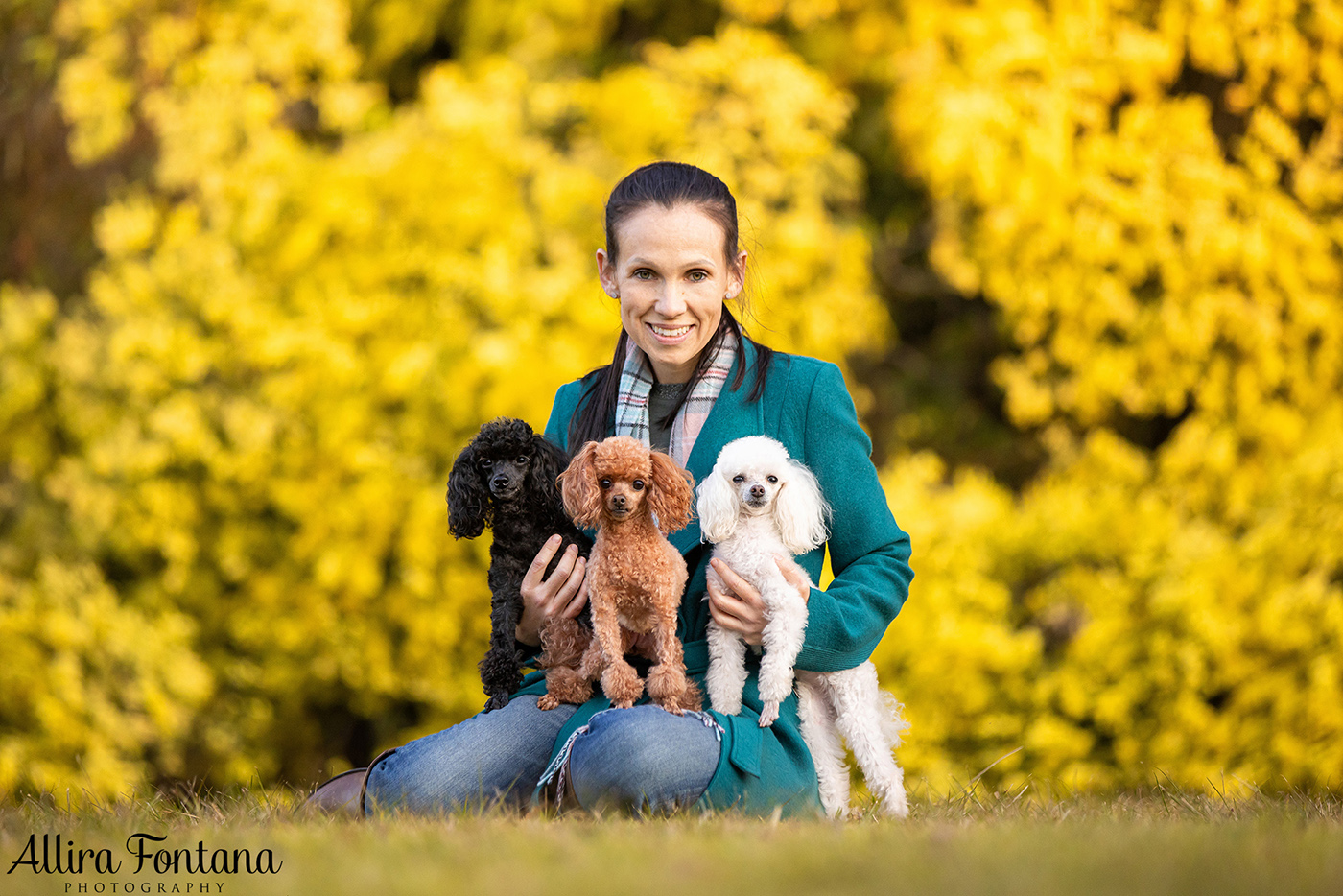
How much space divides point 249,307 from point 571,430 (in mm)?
3915

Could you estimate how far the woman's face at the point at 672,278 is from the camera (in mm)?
2871

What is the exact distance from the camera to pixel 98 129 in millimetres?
7066

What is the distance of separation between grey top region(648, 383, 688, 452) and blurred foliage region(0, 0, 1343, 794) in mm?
2859

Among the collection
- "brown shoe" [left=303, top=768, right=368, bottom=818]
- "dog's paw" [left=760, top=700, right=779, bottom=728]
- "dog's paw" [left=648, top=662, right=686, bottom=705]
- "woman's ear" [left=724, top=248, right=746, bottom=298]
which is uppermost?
"woman's ear" [left=724, top=248, right=746, bottom=298]

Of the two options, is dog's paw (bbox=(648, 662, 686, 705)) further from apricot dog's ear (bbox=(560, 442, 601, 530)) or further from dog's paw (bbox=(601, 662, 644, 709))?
apricot dog's ear (bbox=(560, 442, 601, 530))

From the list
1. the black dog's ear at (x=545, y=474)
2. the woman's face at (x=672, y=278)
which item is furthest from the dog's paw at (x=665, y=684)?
the woman's face at (x=672, y=278)

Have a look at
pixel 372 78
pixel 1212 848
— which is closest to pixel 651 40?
pixel 372 78

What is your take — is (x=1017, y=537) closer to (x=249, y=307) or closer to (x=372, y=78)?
(x=249, y=307)

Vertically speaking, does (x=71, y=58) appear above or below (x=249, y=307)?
above

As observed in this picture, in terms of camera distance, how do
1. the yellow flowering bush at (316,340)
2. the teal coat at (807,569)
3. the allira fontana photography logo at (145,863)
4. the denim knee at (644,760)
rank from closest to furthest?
the allira fontana photography logo at (145,863), the denim knee at (644,760), the teal coat at (807,569), the yellow flowering bush at (316,340)

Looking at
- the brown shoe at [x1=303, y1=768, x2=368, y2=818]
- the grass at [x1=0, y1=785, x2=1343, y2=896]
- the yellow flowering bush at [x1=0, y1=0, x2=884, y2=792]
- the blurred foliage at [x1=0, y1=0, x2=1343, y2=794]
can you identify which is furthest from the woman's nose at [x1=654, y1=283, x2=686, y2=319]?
the yellow flowering bush at [x1=0, y1=0, x2=884, y2=792]

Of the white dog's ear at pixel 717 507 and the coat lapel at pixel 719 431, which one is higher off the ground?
the coat lapel at pixel 719 431

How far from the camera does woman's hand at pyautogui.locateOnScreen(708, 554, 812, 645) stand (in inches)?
106

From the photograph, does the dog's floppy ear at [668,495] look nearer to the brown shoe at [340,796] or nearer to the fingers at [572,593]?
the fingers at [572,593]
